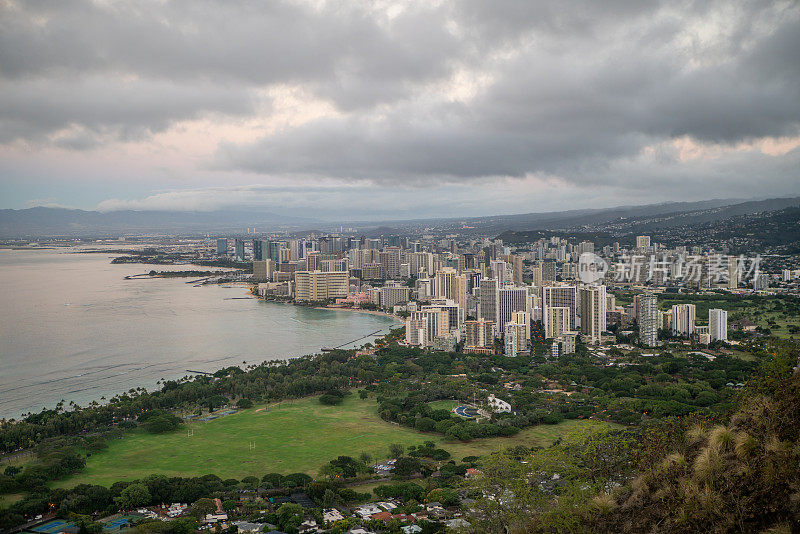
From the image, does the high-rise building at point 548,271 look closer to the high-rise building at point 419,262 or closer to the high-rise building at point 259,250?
the high-rise building at point 419,262

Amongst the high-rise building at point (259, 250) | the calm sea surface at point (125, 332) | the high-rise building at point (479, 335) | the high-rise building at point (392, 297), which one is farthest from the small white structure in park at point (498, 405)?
the high-rise building at point (259, 250)

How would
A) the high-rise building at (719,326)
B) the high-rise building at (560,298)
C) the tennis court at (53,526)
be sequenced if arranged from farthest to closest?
the high-rise building at (560,298)
the high-rise building at (719,326)
the tennis court at (53,526)

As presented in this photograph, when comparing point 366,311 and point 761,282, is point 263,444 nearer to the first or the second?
point 366,311

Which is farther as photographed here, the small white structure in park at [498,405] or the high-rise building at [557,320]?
the high-rise building at [557,320]

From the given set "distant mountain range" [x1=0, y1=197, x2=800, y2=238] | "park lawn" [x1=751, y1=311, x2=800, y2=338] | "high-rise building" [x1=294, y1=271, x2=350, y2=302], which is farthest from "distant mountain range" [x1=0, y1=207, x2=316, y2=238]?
"park lawn" [x1=751, y1=311, x2=800, y2=338]

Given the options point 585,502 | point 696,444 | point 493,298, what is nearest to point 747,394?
point 696,444

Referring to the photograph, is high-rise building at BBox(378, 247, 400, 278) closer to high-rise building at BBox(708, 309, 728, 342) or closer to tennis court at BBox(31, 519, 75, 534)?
high-rise building at BBox(708, 309, 728, 342)

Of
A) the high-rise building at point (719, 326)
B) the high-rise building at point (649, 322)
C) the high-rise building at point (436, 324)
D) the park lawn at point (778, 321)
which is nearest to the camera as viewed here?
the park lawn at point (778, 321)

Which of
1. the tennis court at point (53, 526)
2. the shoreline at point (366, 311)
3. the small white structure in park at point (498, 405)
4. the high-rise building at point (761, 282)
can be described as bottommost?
the shoreline at point (366, 311)
